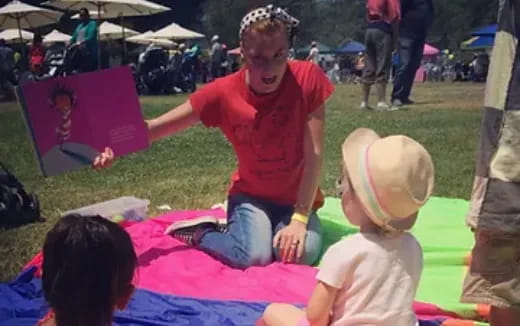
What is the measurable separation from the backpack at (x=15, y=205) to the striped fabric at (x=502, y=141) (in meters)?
2.60

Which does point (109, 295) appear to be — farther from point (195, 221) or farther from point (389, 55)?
point (389, 55)

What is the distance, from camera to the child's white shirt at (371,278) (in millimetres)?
1893

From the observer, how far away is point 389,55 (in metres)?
8.58

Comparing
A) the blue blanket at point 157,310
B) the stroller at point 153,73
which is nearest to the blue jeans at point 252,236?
the blue blanket at point 157,310

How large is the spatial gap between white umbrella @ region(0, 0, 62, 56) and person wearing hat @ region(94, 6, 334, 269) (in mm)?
16025

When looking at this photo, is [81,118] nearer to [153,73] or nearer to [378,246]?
[378,246]

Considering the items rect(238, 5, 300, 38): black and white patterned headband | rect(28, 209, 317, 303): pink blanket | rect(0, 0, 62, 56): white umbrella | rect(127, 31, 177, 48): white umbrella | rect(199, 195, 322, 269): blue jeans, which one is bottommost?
rect(127, 31, 177, 48): white umbrella

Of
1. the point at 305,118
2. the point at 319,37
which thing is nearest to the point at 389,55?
the point at 305,118

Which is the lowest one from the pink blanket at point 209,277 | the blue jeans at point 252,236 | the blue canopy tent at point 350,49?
the blue canopy tent at point 350,49

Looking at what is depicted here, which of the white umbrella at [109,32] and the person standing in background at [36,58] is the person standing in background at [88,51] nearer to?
the person standing in background at [36,58]

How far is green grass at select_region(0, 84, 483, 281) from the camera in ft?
14.4

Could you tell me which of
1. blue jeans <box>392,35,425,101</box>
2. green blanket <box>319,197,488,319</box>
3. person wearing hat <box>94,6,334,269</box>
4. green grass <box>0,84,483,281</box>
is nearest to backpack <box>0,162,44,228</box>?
green grass <box>0,84,483,281</box>

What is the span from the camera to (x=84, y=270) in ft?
5.14

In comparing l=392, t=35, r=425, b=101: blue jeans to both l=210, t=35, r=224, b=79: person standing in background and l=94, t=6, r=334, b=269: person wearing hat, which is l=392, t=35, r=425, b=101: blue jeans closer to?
l=94, t=6, r=334, b=269: person wearing hat
